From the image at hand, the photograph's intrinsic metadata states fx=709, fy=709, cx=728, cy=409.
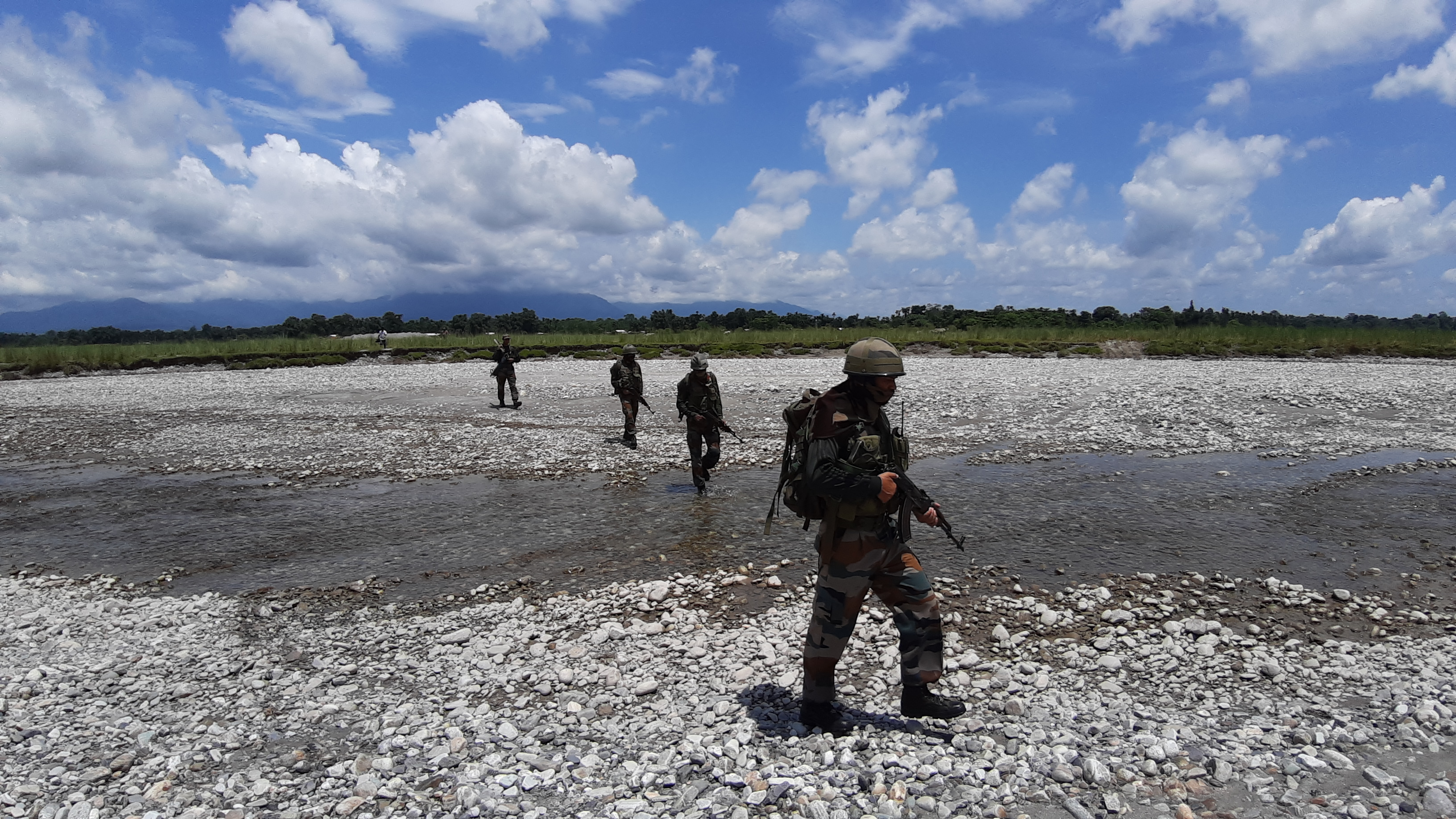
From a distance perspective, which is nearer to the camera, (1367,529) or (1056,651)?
(1056,651)

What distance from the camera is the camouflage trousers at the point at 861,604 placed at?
515cm

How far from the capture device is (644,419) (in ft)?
70.3

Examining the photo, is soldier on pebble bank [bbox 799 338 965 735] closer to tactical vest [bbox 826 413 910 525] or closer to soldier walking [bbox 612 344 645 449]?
tactical vest [bbox 826 413 910 525]

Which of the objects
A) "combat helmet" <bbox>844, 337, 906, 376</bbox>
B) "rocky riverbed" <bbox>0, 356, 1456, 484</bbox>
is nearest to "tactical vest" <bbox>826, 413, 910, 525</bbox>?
"combat helmet" <bbox>844, 337, 906, 376</bbox>

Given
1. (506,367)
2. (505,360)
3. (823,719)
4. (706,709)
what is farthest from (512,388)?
(823,719)

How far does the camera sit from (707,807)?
4406 mm

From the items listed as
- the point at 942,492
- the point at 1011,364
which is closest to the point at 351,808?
the point at 942,492

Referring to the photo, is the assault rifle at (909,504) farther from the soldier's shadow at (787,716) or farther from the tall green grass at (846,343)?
the tall green grass at (846,343)

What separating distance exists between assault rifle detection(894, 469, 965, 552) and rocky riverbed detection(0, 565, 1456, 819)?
149 cm

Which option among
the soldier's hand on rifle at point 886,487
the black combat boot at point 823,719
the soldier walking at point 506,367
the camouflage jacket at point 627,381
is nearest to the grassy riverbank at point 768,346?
the soldier walking at point 506,367

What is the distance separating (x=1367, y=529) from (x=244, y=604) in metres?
14.6

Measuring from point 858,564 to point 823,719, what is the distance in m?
1.19

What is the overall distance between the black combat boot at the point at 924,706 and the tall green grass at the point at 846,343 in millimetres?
45977

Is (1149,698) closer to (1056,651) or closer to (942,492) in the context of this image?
(1056,651)
